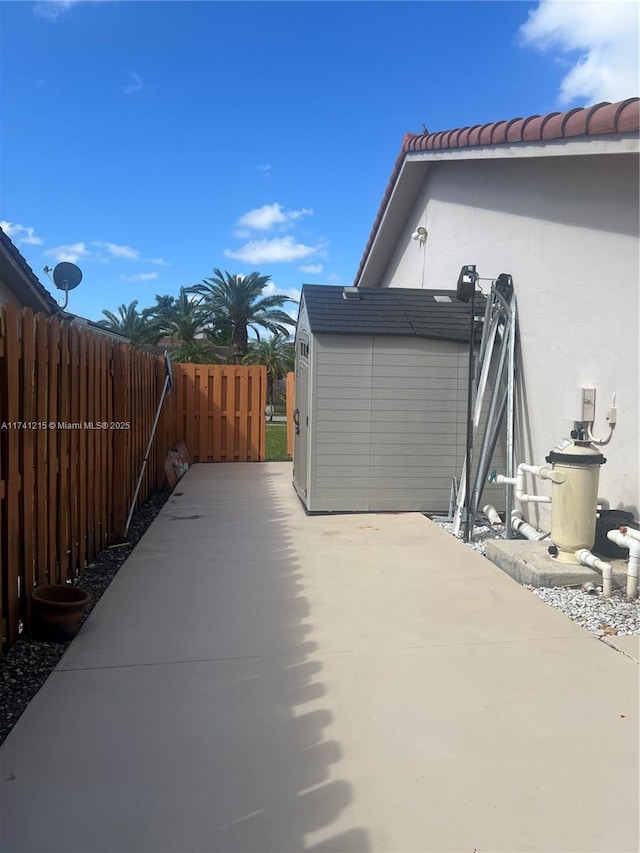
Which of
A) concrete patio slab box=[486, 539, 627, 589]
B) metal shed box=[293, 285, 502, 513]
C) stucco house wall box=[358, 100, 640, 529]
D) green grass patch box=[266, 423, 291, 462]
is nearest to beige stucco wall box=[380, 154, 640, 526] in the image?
stucco house wall box=[358, 100, 640, 529]

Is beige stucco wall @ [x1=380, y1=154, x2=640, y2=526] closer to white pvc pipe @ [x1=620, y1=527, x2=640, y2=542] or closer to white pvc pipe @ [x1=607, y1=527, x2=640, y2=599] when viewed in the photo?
white pvc pipe @ [x1=620, y1=527, x2=640, y2=542]

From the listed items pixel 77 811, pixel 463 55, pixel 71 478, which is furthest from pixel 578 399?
pixel 463 55

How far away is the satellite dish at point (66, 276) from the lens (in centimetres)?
1184

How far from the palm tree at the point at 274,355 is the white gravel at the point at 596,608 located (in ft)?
87.9

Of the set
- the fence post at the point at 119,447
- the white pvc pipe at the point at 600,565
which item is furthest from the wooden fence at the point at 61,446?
the white pvc pipe at the point at 600,565

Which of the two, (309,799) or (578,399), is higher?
(578,399)

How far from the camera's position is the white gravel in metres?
4.12

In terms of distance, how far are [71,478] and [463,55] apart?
717 cm

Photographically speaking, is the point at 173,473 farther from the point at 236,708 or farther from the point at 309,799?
the point at 309,799

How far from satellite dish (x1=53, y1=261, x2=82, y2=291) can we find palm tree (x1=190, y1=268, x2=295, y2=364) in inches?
575

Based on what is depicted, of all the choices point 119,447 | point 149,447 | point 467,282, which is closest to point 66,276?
point 149,447

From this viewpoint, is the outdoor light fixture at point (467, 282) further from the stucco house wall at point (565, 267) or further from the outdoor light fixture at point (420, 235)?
the outdoor light fixture at point (420, 235)

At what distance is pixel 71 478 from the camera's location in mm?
4754

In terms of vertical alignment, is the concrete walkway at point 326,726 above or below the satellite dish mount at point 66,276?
below
